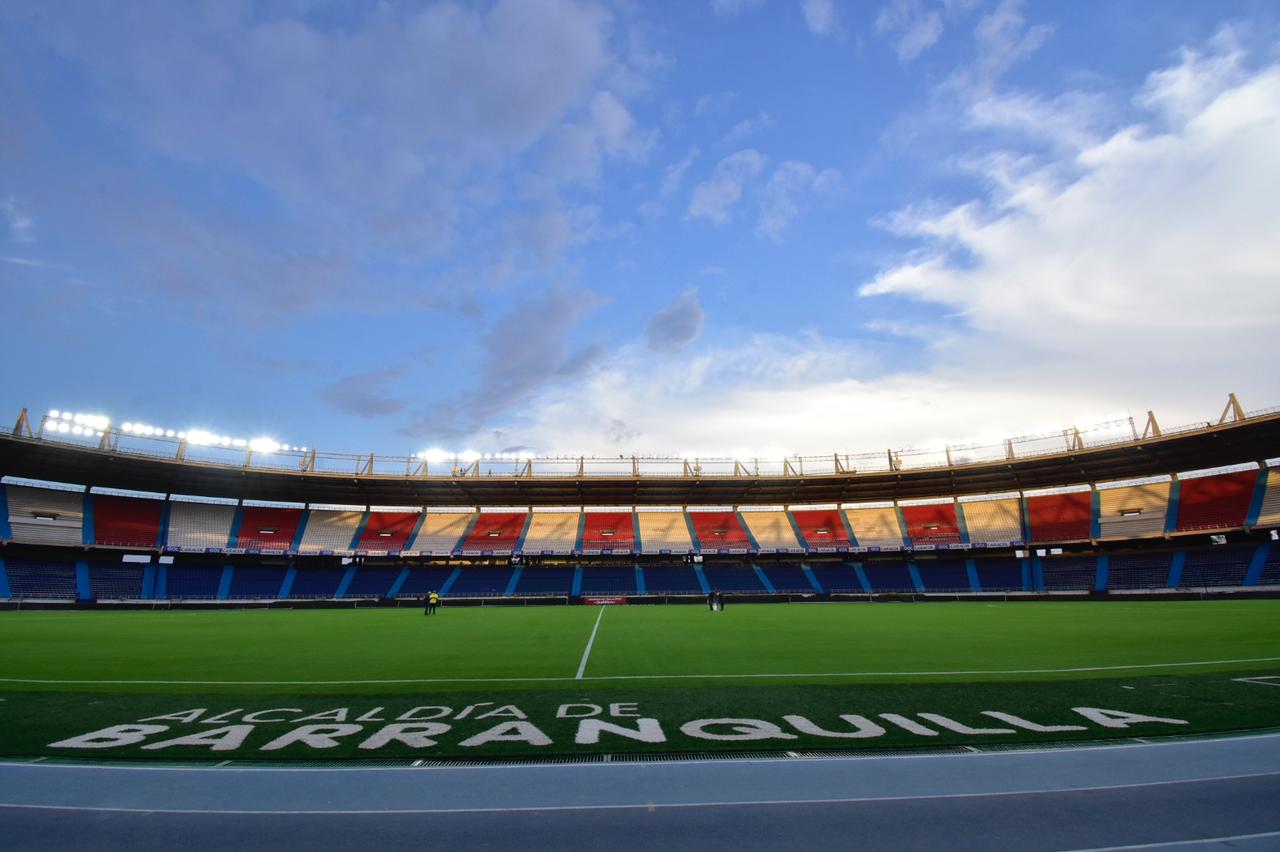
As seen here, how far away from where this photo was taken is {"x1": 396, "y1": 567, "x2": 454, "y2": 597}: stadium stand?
147 ft

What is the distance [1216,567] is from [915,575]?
17841 mm

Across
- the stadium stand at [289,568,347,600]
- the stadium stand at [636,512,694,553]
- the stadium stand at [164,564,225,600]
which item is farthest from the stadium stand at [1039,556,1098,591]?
the stadium stand at [164,564,225,600]

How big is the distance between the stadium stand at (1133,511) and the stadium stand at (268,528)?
60.4 meters

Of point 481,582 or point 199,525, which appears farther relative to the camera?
point 481,582

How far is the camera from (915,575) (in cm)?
4722

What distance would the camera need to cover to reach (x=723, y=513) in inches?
2254

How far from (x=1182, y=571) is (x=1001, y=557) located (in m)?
11.0

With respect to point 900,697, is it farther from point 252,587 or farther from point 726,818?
point 252,587

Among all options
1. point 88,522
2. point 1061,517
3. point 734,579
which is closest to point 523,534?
point 734,579

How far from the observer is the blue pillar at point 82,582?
125ft

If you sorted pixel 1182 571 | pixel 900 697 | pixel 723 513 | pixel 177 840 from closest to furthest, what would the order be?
pixel 177 840 < pixel 900 697 < pixel 1182 571 < pixel 723 513

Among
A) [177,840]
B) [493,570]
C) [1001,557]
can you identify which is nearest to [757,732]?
[177,840]

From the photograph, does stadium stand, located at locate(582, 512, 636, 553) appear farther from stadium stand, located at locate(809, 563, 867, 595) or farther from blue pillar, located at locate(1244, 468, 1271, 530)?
blue pillar, located at locate(1244, 468, 1271, 530)

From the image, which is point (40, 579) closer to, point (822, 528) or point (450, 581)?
point (450, 581)
